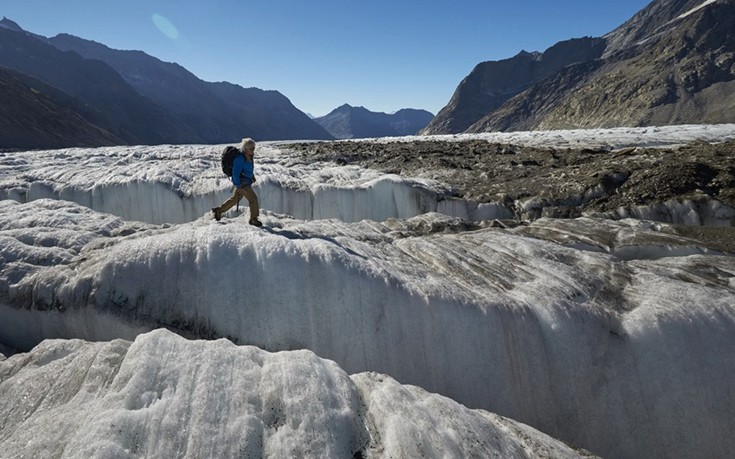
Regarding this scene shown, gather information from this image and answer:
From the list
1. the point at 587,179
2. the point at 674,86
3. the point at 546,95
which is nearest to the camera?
the point at 587,179

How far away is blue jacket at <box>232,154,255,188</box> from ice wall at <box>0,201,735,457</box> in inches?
63.7

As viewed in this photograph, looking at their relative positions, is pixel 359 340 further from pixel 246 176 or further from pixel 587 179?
pixel 587 179

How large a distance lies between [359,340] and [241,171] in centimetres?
427

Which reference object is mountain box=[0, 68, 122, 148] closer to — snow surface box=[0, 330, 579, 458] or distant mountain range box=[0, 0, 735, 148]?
distant mountain range box=[0, 0, 735, 148]

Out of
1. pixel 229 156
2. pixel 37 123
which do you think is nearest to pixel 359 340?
pixel 229 156

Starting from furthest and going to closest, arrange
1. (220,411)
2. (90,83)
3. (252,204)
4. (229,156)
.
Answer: (90,83) < (229,156) < (252,204) < (220,411)

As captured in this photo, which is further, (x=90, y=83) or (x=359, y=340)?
(x=90, y=83)

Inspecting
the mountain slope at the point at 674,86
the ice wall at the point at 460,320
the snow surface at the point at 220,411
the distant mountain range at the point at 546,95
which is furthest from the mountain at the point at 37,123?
the mountain slope at the point at 674,86

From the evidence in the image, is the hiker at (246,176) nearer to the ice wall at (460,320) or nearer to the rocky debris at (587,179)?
the ice wall at (460,320)

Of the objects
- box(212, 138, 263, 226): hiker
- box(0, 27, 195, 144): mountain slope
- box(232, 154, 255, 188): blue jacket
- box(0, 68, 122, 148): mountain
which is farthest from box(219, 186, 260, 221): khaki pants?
box(0, 27, 195, 144): mountain slope

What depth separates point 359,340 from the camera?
589cm

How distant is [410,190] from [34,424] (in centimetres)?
1290

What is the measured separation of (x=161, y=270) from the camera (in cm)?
621

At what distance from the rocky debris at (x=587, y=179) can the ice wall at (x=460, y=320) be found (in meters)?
5.60
